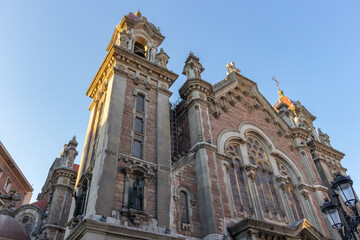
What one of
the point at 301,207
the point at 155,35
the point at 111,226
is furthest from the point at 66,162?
the point at 301,207

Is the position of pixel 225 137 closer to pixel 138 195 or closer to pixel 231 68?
pixel 138 195

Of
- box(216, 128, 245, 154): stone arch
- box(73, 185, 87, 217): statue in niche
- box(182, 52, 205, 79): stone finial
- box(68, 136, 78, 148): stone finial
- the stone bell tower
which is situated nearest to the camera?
the stone bell tower

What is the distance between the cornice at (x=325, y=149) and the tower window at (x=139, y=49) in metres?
15.7

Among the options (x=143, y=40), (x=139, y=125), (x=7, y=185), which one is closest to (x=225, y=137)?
(x=139, y=125)

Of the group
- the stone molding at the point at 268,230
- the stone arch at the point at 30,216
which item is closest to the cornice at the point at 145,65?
the stone molding at the point at 268,230

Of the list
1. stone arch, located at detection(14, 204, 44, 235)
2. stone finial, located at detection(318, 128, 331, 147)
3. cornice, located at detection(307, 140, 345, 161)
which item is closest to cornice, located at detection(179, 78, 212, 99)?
cornice, located at detection(307, 140, 345, 161)

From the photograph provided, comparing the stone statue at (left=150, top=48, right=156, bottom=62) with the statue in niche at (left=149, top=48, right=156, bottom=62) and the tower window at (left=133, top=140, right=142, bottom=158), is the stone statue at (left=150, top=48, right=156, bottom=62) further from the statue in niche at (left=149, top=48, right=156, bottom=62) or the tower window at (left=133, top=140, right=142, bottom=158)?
the tower window at (left=133, top=140, right=142, bottom=158)

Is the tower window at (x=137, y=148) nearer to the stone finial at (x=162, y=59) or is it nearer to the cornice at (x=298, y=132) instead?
the stone finial at (x=162, y=59)

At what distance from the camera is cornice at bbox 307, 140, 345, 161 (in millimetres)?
25141

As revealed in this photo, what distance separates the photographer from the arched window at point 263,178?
16.9m

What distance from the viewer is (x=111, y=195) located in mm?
11430

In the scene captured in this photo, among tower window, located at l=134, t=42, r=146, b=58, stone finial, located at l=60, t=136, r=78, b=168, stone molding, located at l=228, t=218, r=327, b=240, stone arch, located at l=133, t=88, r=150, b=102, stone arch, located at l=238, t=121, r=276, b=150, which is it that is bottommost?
stone molding, located at l=228, t=218, r=327, b=240

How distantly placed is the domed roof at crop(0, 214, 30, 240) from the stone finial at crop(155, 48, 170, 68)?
39.1 ft

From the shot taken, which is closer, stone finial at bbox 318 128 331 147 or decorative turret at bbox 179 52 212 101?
decorative turret at bbox 179 52 212 101
